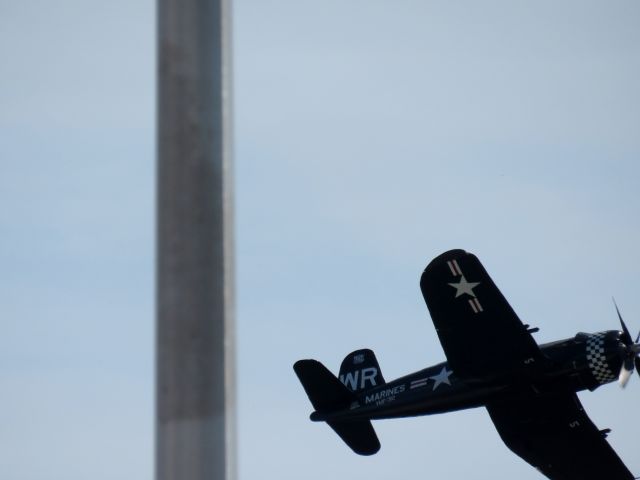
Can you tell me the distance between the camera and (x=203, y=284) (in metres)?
3.82

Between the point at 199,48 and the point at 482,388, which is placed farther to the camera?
the point at 482,388

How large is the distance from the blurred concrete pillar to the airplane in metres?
14.6

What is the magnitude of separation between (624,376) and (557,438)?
4143mm

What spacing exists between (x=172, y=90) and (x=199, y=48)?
23 centimetres

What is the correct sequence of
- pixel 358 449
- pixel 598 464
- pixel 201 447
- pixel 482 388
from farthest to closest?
1. pixel 358 449
2. pixel 598 464
3. pixel 482 388
4. pixel 201 447

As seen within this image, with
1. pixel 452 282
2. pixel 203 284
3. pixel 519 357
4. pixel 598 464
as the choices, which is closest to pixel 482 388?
pixel 519 357

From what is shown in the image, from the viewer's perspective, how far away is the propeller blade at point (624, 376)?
18141mm

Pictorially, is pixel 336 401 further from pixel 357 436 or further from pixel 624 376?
pixel 624 376

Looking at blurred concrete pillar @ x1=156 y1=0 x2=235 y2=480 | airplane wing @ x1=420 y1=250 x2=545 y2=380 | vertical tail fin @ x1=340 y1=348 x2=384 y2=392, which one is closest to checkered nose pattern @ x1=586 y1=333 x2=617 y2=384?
airplane wing @ x1=420 y1=250 x2=545 y2=380

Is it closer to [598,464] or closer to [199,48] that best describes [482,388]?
[598,464]

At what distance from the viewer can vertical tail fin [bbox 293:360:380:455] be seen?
938 inches

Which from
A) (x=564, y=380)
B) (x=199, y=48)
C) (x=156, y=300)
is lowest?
(x=156, y=300)

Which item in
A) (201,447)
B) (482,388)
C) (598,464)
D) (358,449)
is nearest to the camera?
(201,447)

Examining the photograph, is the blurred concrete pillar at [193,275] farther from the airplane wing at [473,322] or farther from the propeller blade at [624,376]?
the propeller blade at [624,376]
